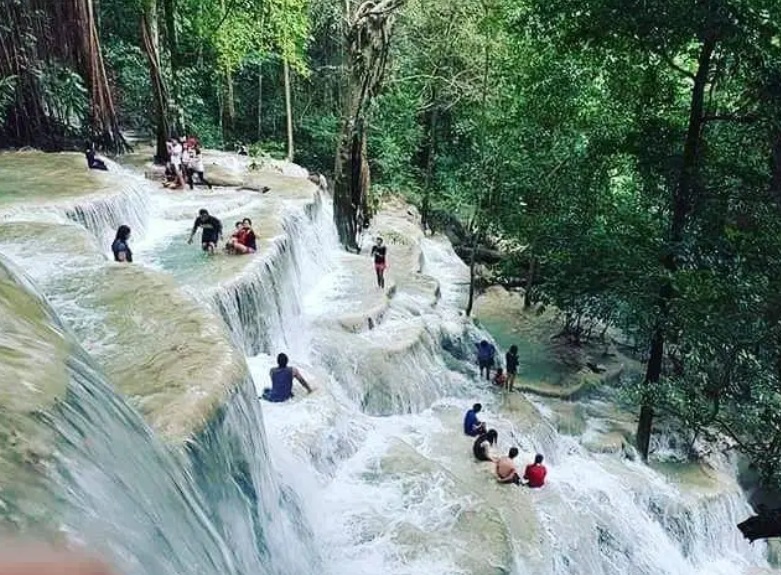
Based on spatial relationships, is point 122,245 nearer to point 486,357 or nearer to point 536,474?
point 536,474

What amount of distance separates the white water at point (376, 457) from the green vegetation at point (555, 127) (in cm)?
168

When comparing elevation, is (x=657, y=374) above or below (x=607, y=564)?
above

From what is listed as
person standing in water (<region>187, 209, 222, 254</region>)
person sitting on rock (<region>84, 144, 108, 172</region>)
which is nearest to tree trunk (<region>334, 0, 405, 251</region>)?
person sitting on rock (<region>84, 144, 108, 172</region>)

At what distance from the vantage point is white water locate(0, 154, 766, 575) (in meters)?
7.44

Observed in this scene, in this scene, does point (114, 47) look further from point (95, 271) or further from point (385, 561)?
point (385, 561)

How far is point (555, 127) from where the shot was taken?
16.4 metres

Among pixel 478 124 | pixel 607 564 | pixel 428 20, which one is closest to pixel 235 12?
pixel 428 20

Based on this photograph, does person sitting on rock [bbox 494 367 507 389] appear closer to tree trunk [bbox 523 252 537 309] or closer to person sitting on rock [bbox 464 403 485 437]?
person sitting on rock [bbox 464 403 485 437]

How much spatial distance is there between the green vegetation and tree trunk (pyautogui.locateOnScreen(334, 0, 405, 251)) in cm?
5

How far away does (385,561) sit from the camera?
301 inches

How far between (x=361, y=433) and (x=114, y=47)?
16.0 m

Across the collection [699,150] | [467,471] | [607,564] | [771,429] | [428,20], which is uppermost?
[428,20]

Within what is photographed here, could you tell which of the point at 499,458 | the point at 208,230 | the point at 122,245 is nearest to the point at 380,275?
the point at 208,230

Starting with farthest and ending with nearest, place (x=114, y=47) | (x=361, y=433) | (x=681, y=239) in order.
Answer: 1. (x=114, y=47)
2. (x=681, y=239)
3. (x=361, y=433)
